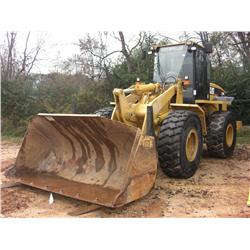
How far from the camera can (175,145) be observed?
432 cm

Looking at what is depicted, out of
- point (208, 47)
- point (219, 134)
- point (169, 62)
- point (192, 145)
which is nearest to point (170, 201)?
point (192, 145)

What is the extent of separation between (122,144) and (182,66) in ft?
6.97

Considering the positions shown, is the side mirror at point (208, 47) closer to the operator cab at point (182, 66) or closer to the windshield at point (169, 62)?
the operator cab at point (182, 66)

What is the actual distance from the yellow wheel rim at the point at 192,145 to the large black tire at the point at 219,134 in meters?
1.23

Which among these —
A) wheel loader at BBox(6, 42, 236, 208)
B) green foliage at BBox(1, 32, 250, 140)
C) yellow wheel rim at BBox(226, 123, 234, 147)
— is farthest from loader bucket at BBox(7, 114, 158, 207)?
green foliage at BBox(1, 32, 250, 140)

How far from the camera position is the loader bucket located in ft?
11.9

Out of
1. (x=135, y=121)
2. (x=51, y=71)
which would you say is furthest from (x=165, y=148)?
(x=51, y=71)

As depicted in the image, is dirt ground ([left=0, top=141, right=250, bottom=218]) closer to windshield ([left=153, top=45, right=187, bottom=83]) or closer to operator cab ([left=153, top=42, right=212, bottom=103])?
operator cab ([left=153, top=42, right=212, bottom=103])

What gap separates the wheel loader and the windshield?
0.02 meters

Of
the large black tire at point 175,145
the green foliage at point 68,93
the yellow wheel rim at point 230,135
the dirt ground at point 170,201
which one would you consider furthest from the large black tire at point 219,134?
the green foliage at point 68,93

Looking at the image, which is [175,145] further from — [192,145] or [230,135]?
[230,135]

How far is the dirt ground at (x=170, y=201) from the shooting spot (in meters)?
3.70

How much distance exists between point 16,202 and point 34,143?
891mm
